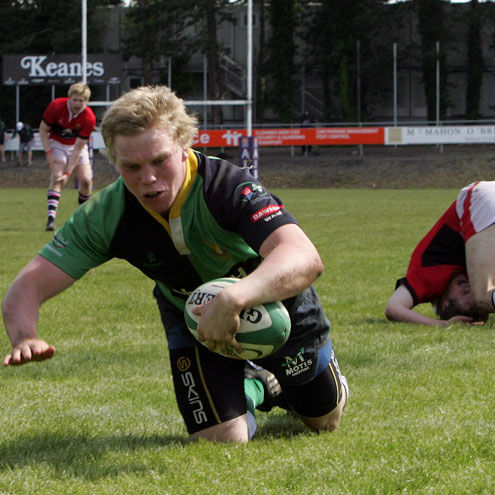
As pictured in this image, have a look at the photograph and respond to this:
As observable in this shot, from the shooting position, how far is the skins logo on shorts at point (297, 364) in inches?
165

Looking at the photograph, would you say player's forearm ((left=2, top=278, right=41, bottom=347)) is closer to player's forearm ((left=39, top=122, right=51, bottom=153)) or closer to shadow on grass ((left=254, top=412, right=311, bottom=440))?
shadow on grass ((left=254, top=412, right=311, bottom=440))

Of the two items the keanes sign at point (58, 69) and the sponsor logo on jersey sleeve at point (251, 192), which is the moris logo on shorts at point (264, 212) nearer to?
the sponsor logo on jersey sleeve at point (251, 192)

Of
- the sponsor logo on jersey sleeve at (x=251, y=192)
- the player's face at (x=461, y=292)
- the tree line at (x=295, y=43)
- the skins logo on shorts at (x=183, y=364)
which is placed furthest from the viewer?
the tree line at (x=295, y=43)

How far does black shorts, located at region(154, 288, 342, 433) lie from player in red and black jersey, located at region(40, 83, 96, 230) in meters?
10.8

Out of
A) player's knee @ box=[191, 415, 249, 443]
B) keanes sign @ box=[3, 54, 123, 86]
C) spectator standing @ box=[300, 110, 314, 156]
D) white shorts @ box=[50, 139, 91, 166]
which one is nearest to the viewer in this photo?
player's knee @ box=[191, 415, 249, 443]

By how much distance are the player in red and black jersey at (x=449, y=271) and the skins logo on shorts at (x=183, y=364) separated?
10.2ft

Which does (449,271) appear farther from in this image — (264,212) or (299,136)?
(299,136)

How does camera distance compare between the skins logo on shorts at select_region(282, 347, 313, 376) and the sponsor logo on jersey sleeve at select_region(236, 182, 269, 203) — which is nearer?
the sponsor logo on jersey sleeve at select_region(236, 182, 269, 203)

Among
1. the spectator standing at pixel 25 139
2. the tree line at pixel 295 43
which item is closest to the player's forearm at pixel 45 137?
the spectator standing at pixel 25 139

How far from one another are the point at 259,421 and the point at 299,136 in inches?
1394

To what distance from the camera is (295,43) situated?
48469mm

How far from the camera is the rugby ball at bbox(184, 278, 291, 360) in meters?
3.53

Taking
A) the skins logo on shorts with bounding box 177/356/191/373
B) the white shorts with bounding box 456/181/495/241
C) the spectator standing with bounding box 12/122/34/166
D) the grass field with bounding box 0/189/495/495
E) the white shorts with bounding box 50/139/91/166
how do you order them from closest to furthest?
the grass field with bounding box 0/189/495/495
the skins logo on shorts with bounding box 177/356/191/373
the white shorts with bounding box 456/181/495/241
the white shorts with bounding box 50/139/91/166
the spectator standing with bounding box 12/122/34/166

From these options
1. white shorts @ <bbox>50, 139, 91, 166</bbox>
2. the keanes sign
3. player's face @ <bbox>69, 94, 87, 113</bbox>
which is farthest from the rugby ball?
the keanes sign
